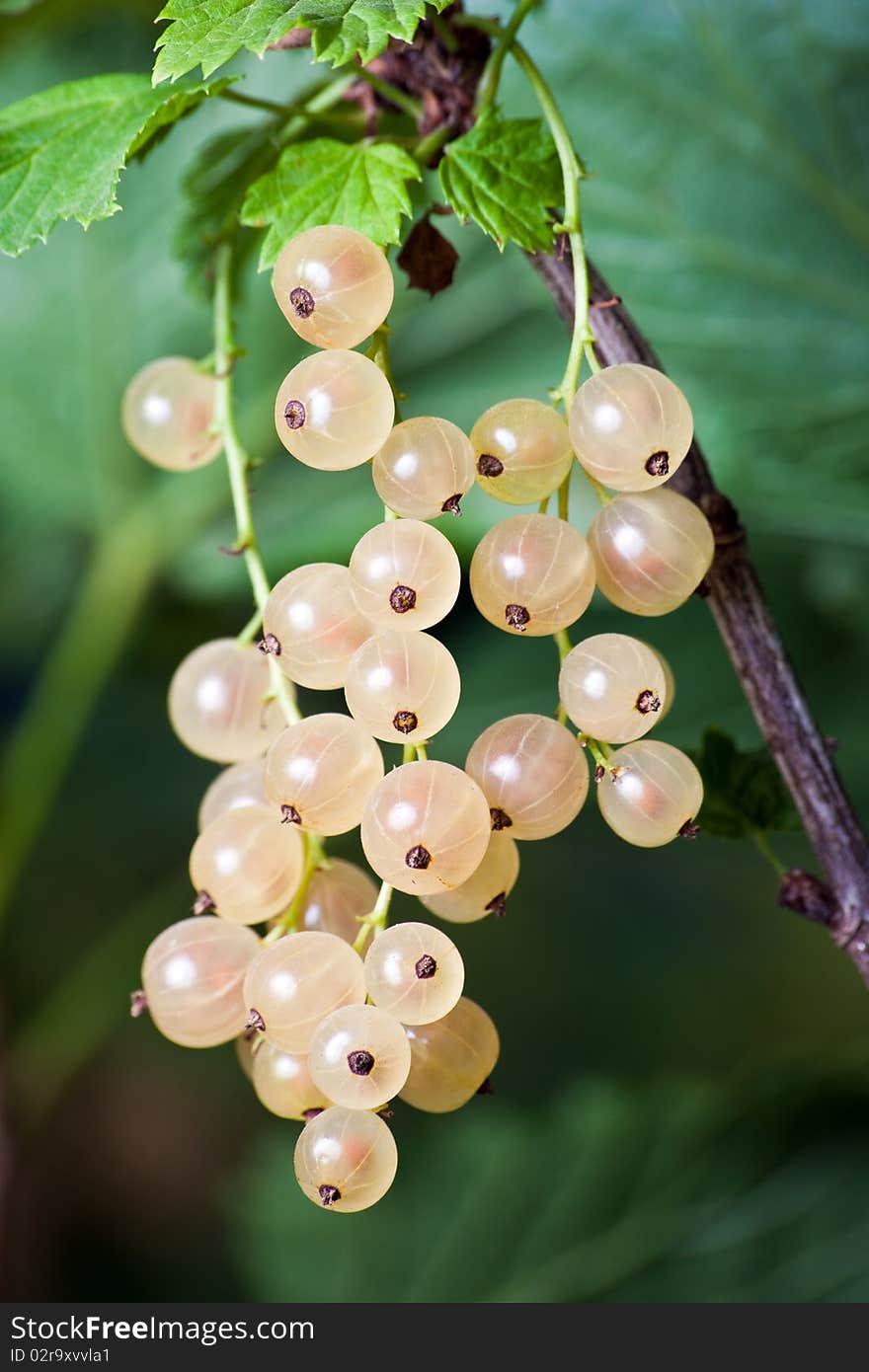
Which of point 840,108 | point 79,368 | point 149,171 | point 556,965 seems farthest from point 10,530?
point 840,108

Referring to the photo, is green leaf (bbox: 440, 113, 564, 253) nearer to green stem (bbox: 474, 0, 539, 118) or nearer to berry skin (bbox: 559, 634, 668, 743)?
green stem (bbox: 474, 0, 539, 118)

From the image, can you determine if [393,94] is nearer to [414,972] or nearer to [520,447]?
[520,447]

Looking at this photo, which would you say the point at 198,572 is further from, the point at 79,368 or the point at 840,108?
the point at 840,108

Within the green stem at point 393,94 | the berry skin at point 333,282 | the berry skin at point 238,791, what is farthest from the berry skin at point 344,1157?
the green stem at point 393,94

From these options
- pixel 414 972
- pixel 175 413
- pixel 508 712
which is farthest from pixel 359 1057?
pixel 508 712

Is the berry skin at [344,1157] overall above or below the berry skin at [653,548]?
below

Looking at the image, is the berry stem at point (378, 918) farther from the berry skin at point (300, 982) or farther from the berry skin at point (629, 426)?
the berry skin at point (629, 426)
